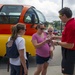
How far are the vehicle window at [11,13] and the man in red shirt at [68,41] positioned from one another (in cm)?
563

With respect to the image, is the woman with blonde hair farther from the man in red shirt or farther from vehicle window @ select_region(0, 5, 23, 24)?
vehicle window @ select_region(0, 5, 23, 24)

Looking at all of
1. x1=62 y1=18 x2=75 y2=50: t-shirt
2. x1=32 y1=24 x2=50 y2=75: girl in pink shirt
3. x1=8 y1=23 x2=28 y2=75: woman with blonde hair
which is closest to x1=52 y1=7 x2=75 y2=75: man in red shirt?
x1=62 y1=18 x2=75 y2=50: t-shirt

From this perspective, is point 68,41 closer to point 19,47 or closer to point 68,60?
point 68,60

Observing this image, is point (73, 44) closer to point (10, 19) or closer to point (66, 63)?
point (66, 63)

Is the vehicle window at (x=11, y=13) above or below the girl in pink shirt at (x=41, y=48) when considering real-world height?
above

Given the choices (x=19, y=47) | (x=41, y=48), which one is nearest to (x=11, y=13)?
(x=41, y=48)

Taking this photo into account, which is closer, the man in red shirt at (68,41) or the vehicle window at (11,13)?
the man in red shirt at (68,41)

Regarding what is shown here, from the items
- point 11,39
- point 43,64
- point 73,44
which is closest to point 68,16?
point 73,44

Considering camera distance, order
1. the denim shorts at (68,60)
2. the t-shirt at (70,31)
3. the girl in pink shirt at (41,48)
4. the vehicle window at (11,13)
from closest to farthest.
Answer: the t-shirt at (70,31), the denim shorts at (68,60), the girl in pink shirt at (41,48), the vehicle window at (11,13)

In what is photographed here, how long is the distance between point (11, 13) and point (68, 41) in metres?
6.03

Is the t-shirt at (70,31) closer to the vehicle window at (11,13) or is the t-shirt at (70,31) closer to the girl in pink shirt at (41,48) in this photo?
the girl in pink shirt at (41,48)

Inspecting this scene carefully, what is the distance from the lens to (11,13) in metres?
9.83

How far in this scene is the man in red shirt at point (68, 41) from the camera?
408 centimetres

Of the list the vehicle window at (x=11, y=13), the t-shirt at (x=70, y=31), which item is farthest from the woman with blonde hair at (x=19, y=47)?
the vehicle window at (x=11, y=13)
